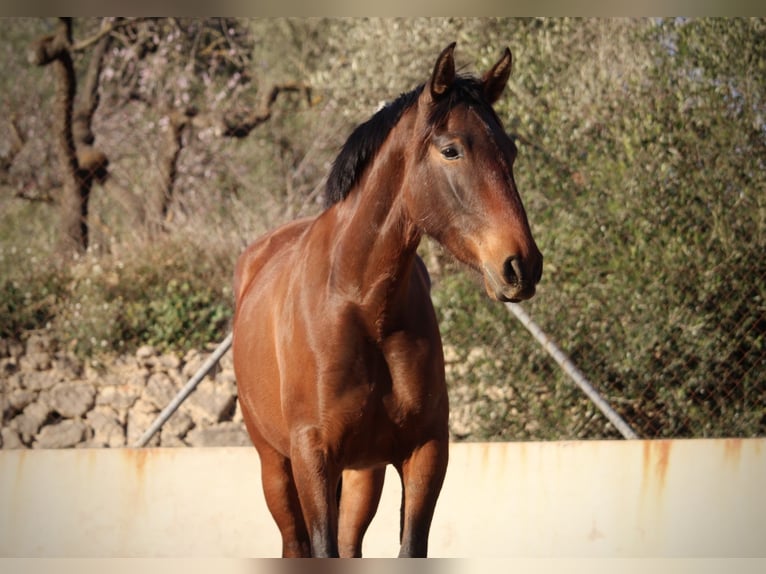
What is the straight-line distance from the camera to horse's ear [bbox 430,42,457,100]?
116 inches

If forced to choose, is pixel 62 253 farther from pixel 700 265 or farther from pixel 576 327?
pixel 700 265

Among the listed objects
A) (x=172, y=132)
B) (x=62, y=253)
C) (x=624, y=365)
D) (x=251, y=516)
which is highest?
(x=172, y=132)

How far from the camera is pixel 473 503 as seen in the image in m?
5.62

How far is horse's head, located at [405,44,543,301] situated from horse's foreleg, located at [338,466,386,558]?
1.62m

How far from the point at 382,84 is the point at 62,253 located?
2.68m

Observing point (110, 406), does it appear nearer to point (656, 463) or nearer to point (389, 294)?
point (656, 463)

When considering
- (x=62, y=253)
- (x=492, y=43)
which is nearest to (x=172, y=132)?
(x=62, y=253)

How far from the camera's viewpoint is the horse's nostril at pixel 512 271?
9.04 ft

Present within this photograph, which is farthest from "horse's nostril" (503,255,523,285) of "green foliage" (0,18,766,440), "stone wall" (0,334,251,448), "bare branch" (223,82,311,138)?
"bare branch" (223,82,311,138)

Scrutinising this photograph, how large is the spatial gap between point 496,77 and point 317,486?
1.45 metres

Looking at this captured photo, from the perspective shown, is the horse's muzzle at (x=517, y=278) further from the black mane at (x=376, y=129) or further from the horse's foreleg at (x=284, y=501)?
the horse's foreleg at (x=284, y=501)

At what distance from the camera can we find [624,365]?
625 cm

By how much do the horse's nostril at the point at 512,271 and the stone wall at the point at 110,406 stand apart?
418 centimetres

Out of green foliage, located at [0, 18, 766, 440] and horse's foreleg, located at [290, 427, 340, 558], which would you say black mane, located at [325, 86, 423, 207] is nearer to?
horse's foreleg, located at [290, 427, 340, 558]
